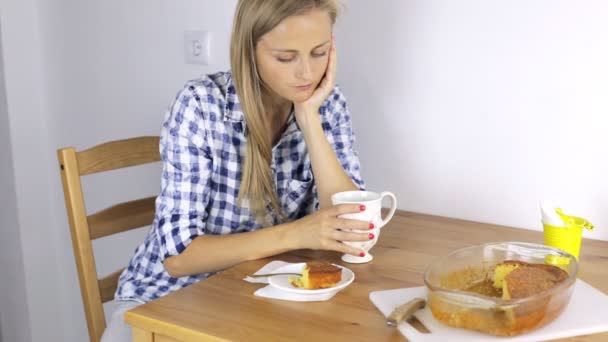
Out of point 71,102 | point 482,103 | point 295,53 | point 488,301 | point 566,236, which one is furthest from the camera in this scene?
point 71,102

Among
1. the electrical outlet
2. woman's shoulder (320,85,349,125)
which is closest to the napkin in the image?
woman's shoulder (320,85,349,125)

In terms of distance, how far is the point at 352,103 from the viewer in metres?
1.68

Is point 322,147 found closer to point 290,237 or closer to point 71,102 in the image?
point 290,237

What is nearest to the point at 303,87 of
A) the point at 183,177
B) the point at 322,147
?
the point at 322,147

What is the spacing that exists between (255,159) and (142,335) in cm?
45

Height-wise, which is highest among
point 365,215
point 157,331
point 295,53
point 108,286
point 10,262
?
point 295,53

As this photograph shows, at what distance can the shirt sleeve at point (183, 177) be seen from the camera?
129 cm

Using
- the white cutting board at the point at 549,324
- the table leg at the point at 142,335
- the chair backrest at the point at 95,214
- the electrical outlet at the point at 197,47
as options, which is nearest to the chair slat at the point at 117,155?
the chair backrest at the point at 95,214

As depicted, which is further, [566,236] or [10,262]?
[10,262]

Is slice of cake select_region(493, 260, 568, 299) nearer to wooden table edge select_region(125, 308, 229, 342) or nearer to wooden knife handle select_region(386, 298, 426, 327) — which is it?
wooden knife handle select_region(386, 298, 426, 327)

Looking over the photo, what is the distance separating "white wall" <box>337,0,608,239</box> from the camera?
1.39m

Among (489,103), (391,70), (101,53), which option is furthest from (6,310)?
(489,103)

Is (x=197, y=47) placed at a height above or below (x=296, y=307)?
above

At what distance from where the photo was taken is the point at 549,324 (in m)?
0.94
